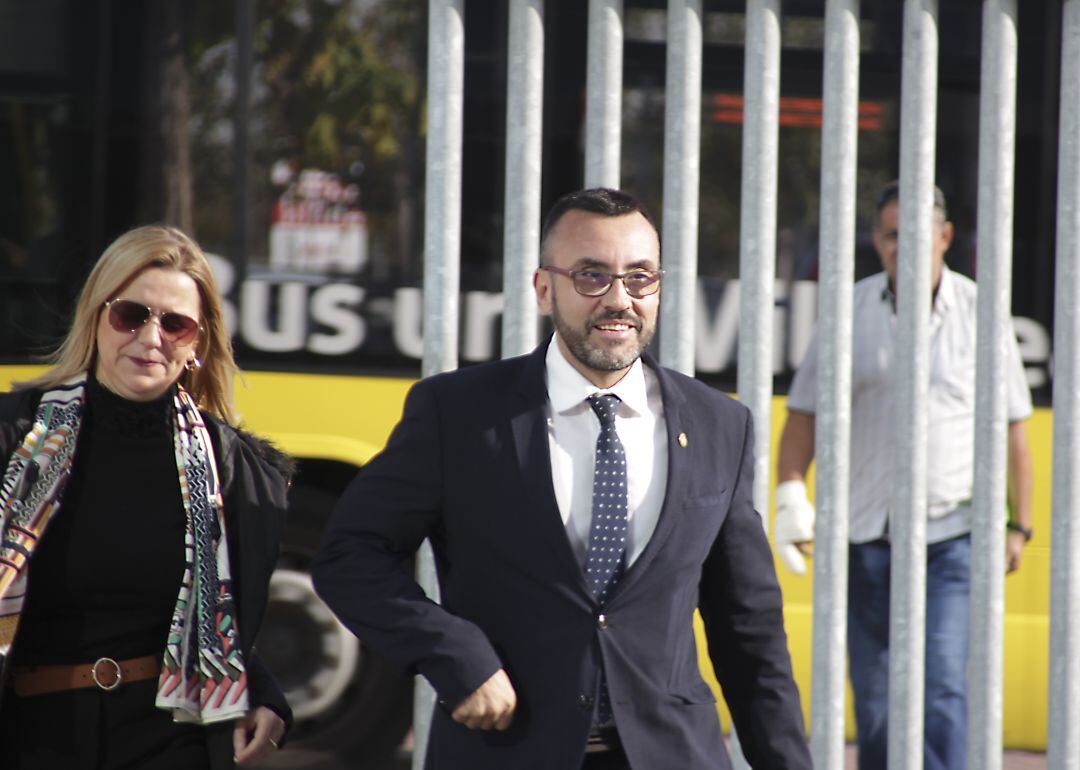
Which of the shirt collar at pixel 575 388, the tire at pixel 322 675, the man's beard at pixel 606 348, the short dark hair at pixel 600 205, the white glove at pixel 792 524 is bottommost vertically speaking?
the tire at pixel 322 675

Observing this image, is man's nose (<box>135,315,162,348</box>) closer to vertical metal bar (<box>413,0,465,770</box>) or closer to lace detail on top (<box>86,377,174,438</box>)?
lace detail on top (<box>86,377,174,438</box>)

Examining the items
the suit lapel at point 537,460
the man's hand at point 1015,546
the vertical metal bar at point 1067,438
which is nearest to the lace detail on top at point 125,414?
the suit lapel at point 537,460

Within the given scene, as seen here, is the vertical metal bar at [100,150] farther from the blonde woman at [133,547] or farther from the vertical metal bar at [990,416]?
the vertical metal bar at [990,416]

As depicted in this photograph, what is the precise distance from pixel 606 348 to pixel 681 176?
800mm

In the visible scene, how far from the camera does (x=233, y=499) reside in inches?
111

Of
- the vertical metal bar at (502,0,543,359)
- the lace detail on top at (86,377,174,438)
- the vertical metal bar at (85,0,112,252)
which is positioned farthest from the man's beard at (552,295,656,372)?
the vertical metal bar at (85,0,112,252)

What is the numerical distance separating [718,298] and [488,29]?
47.4 inches

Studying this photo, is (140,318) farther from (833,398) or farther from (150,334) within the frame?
(833,398)

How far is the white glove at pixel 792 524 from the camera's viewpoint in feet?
12.9

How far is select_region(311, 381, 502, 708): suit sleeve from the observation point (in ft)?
7.89

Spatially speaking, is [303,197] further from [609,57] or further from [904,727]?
[904,727]

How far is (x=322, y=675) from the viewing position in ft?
18.0

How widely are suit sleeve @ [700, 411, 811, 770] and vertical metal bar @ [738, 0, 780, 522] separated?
579 millimetres

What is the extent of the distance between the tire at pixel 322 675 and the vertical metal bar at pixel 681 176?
2500 millimetres
